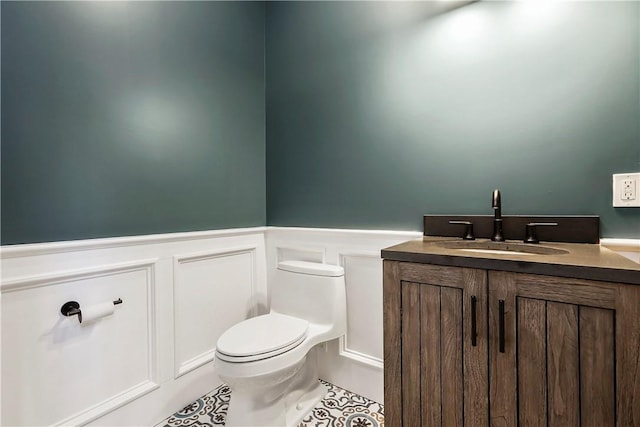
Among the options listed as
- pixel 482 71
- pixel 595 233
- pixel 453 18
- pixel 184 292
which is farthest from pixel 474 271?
pixel 184 292

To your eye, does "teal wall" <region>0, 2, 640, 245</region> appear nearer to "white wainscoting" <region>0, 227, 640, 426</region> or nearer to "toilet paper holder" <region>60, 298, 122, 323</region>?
"white wainscoting" <region>0, 227, 640, 426</region>

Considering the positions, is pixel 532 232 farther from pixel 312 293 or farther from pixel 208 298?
pixel 208 298

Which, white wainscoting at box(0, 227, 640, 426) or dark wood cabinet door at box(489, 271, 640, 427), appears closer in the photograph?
dark wood cabinet door at box(489, 271, 640, 427)

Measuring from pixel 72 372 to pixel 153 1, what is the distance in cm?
172

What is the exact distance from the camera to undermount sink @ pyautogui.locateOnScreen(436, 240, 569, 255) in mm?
1068

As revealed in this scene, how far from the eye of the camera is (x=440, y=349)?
95 centimetres

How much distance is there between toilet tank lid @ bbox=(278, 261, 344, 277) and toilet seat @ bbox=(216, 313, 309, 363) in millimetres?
257

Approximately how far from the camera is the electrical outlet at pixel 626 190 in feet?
3.49

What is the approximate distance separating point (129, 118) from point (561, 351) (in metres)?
1.82

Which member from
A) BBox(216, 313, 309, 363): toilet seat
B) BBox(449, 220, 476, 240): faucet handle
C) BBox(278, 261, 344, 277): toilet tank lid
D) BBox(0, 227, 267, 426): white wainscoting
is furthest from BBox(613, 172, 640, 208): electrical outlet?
BBox(0, 227, 267, 426): white wainscoting

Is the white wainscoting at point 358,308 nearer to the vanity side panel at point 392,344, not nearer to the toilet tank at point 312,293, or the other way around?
the toilet tank at point 312,293

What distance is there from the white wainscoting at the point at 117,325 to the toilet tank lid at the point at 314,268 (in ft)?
1.25

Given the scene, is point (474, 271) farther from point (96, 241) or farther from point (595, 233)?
point (96, 241)

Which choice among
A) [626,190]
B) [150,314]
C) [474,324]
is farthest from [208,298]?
[626,190]
